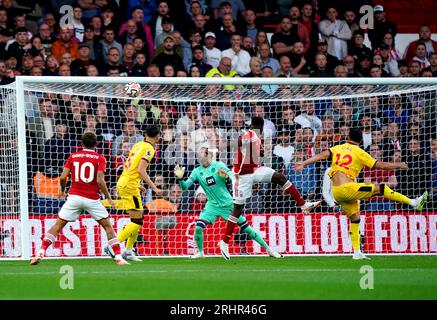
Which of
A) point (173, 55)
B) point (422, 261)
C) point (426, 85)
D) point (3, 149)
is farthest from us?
point (173, 55)

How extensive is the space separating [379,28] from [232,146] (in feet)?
19.3

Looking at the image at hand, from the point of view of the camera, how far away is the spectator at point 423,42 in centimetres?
2297

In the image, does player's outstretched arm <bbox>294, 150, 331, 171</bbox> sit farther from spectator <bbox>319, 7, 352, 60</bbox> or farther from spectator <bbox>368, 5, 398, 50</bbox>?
spectator <bbox>368, 5, 398, 50</bbox>

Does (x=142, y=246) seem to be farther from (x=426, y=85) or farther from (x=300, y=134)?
(x=426, y=85)

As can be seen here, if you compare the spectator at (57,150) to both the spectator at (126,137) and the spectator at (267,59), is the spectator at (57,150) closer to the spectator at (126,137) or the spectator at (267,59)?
the spectator at (126,137)

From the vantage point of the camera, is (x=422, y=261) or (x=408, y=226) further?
(x=408, y=226)

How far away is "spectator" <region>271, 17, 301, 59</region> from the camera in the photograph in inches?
861

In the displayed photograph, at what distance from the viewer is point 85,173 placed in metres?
14.8

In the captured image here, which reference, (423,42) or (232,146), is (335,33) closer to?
(423,42)

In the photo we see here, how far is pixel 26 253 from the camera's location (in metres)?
16.7

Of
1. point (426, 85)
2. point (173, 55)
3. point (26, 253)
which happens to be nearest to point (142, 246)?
point (26, 253)

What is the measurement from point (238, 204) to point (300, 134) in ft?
9.16

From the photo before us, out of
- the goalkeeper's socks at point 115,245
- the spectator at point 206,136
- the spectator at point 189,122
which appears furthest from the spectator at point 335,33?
the goalkeeper's socks at point 115,245

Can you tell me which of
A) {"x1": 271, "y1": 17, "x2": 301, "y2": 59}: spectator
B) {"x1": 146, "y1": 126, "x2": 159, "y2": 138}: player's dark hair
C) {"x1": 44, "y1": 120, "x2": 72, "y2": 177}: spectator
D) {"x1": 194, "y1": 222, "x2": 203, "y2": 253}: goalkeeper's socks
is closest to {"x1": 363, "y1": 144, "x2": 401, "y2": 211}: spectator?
{"x1": 194, "y1": 222, "x2": 203, "y2": 253}: goalkeeper's socks
